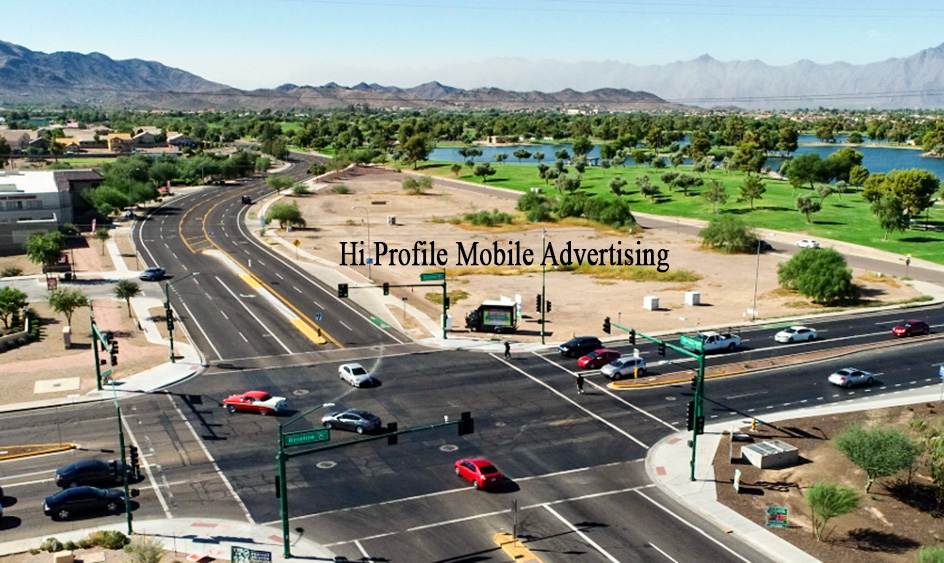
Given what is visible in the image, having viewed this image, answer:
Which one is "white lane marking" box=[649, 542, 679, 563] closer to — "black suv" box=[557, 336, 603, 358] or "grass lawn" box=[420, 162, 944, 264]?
"black suv" box=[557, 336, 603, 358]

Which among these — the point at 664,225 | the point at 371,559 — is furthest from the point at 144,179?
the point at 371,559

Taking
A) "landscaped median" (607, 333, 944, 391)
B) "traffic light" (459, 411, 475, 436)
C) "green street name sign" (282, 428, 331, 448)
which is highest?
"green street name sign" (282, 428, 331, 448)

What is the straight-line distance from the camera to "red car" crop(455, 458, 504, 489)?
3312 centimetres

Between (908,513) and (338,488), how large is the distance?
78.4 feet

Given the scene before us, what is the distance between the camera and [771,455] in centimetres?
3600

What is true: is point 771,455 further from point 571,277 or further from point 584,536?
point 571,277

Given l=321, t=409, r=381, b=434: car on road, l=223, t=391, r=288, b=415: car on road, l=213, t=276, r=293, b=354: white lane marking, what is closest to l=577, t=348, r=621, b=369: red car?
l=321, t=409, r=381, b=434: car on road

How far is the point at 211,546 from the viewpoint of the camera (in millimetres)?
28625

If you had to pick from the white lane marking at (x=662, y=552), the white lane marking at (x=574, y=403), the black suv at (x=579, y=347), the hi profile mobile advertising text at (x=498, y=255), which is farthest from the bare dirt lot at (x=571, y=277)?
the white lane marking at (x=662, y=552)

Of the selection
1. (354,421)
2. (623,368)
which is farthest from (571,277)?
(354,421)

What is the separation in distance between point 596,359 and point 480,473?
62.3ft

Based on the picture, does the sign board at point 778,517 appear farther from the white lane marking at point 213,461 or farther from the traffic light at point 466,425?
the white lane marking at point 213,461

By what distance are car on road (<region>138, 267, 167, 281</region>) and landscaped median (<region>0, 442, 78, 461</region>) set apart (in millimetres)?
40630

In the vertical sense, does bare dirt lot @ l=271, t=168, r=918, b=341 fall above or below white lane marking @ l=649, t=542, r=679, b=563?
above
